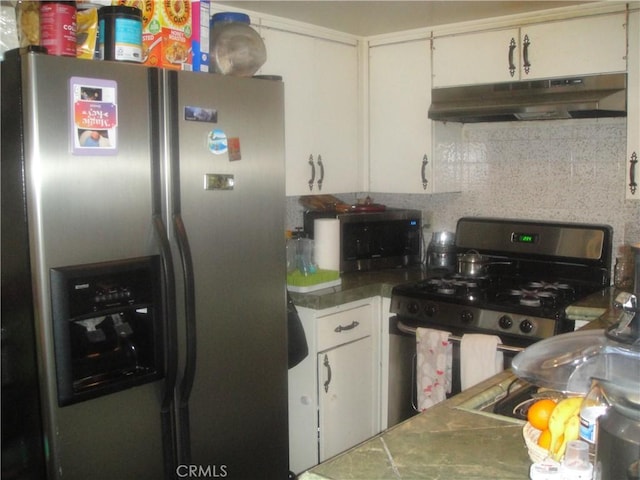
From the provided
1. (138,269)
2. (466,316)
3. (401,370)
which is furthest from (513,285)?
(138,269)

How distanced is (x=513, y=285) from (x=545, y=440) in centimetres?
194

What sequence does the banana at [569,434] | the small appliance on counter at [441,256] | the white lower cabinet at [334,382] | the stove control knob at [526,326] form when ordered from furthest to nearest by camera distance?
the small appliance on counter at [441,256] → the white lower cabinet at [334,382] → the stove control knob at [526,326] → the banana at [569,434]

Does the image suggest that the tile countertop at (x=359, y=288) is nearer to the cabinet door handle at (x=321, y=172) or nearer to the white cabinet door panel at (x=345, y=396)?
the white cabinet door panel at (x=345, y=396)

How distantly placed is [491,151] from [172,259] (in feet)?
6.22

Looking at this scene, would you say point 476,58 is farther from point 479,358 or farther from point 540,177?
point 479,358

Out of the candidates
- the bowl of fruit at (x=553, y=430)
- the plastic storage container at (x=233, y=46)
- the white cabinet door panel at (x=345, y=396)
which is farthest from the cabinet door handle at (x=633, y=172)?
the bowl of fruit at (x=553, y=430)

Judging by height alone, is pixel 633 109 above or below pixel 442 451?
above

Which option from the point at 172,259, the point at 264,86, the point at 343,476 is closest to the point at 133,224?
the point at 172,259

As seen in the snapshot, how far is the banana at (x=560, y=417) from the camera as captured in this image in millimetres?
1071

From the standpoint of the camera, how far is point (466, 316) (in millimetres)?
2646

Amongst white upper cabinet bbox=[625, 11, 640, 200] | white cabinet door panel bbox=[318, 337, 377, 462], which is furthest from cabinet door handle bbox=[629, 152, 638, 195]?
white cabinet door panel bbox=[318, 337, 377, 462]

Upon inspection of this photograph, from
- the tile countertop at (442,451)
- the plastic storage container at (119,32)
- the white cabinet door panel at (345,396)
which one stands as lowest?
the white cabinet door panel at (345,396)

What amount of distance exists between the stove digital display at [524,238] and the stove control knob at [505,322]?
65 centimetres

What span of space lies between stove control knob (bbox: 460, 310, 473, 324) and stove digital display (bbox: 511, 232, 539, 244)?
2.15 feet
